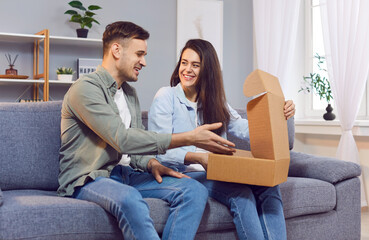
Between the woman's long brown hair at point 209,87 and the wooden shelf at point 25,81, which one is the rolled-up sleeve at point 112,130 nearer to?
the woman's long brown hair at point 209,87

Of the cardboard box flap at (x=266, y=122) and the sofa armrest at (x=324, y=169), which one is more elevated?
the cardboard box flap at (x=266, y=122)

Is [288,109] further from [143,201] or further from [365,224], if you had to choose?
[365,224]

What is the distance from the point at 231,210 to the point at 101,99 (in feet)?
2.24

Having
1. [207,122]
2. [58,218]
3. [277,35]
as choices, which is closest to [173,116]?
[207,122]

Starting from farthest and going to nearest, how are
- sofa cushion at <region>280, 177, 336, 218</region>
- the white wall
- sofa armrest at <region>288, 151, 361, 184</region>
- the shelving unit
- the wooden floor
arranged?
1. the white wall
2. the shelving unit
3. the wooden floor
4. sofa armrest at <region>288, 151, 361, 184</region>
5. sofa cushion at <region>280, 177, 336, 218</region>

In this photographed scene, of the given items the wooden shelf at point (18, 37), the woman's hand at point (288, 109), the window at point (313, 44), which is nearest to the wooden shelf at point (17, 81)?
the wooden shelf at point (18, 37)

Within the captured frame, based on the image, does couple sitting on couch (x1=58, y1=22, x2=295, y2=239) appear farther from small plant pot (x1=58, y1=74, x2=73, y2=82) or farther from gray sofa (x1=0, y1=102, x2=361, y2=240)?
small plant pot (x1=58, y1=74, x2=73, y2=82)

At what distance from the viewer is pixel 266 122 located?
1704 mm

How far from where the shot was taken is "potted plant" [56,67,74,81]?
420 cm

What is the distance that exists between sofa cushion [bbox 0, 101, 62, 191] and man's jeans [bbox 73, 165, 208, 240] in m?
0.33

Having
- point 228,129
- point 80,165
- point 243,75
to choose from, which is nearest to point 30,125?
point 80,165

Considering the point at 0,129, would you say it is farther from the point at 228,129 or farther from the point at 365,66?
the point at 365,66

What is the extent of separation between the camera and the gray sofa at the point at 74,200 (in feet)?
5.32

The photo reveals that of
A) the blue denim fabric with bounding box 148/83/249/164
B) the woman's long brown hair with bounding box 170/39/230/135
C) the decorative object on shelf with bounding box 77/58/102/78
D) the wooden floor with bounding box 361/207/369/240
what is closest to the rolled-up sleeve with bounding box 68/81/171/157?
the blue denim fabric with bounding box 148/83/249/164
